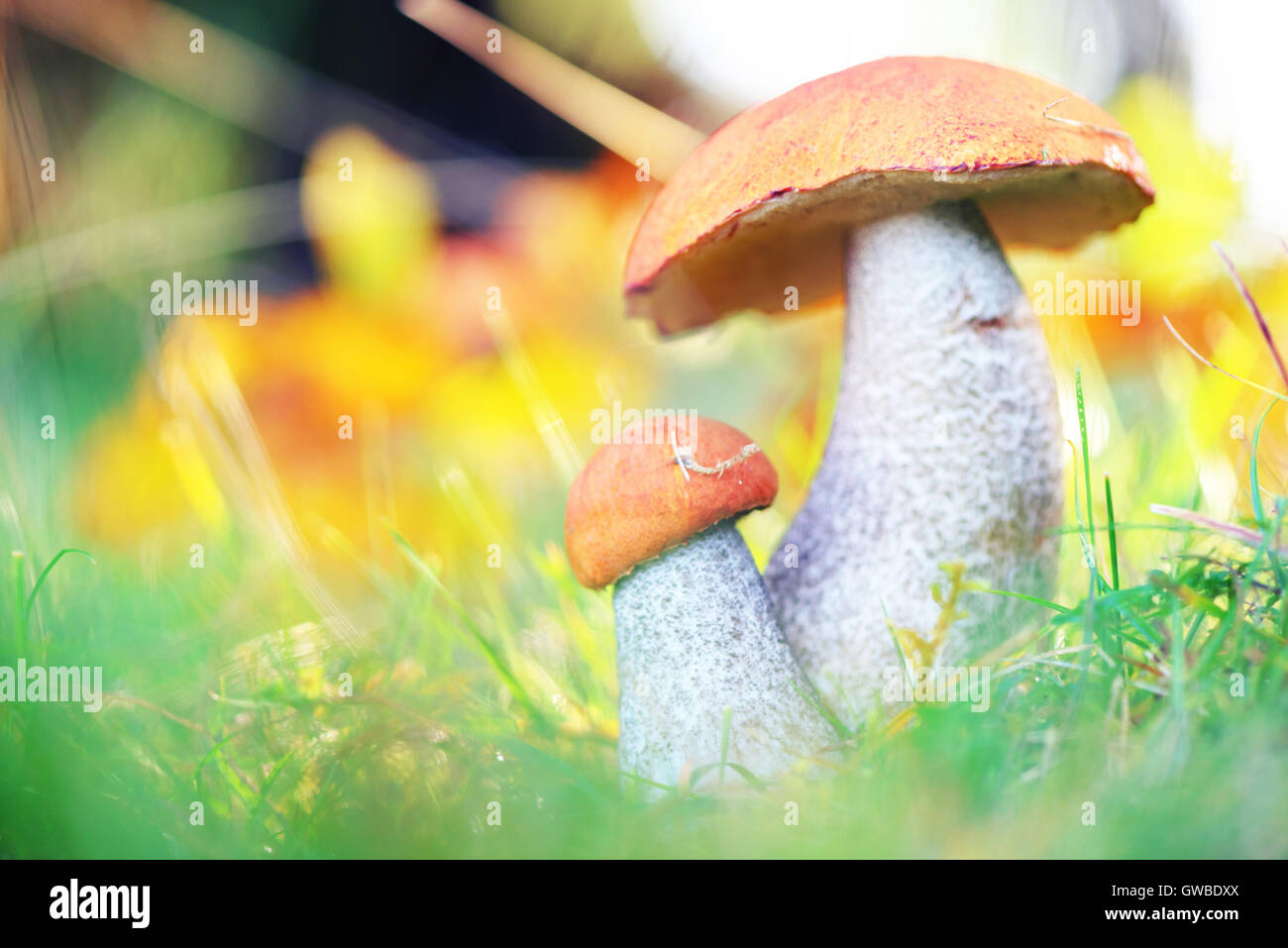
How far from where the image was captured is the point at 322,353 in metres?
2.70

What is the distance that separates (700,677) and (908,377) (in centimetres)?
51

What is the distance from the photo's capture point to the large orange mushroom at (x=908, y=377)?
38.5 inches

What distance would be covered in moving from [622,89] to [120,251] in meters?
1.22

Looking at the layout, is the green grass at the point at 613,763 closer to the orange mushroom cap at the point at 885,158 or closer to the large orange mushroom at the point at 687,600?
the large orange mushroom at the point at 687,600

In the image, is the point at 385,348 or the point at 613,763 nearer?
the point at 613,763

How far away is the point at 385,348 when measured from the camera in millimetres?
2725

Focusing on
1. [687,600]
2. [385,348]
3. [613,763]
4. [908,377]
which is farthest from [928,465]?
[385,348]

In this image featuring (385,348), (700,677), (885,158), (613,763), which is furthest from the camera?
(385,348)

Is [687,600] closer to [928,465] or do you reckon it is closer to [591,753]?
[591,753]

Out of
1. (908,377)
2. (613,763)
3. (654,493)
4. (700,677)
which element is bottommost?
(613,763)

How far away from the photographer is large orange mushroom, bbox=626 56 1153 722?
Result: 98cm

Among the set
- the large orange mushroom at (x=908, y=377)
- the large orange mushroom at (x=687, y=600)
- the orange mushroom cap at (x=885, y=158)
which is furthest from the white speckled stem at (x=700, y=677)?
the orange mushroom cap at (x=885, y=158)
